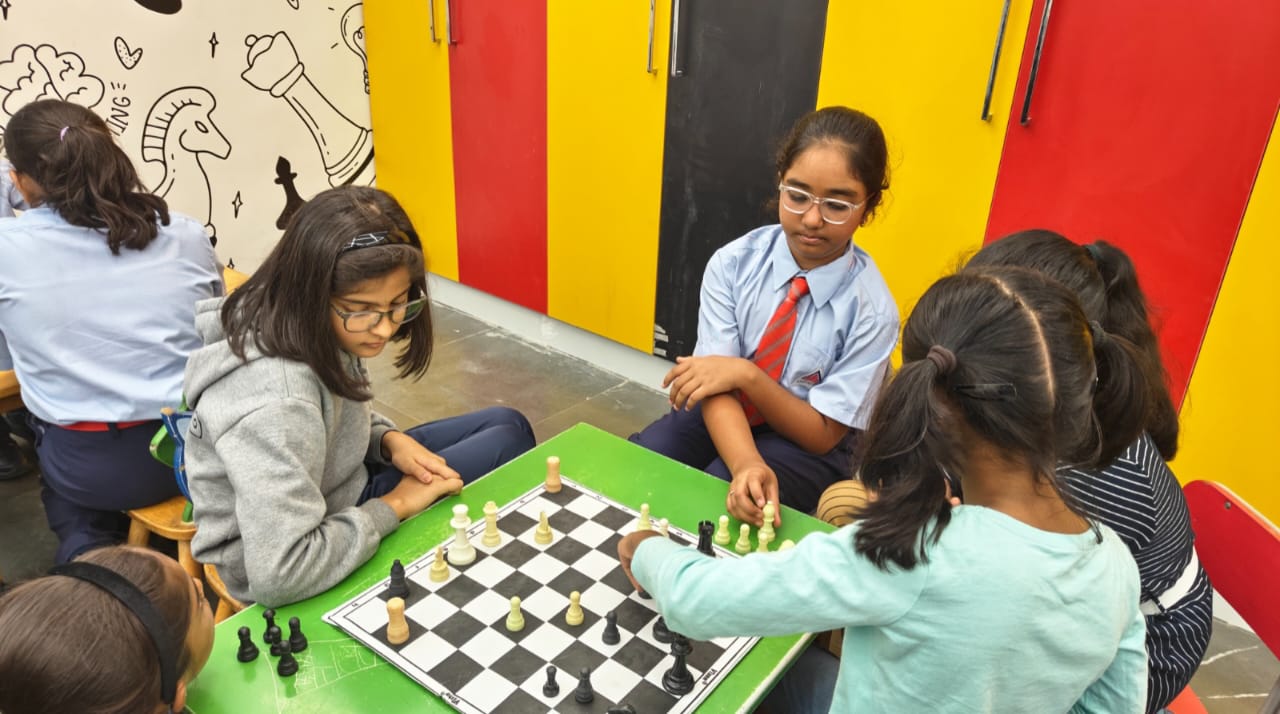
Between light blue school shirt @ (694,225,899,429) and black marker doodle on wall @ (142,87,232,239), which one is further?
black marker doodle on wall @ (142,87,232,239)

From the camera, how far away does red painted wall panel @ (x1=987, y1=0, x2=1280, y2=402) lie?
6.88 ft

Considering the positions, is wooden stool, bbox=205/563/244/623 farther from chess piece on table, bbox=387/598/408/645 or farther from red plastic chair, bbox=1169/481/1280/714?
red plastic chair, bbox=1169/481/1280/714

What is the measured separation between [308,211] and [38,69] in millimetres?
2629

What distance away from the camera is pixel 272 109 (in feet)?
12.9

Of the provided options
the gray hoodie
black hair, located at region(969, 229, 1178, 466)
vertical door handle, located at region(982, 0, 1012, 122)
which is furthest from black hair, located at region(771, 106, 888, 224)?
the gray hoodie

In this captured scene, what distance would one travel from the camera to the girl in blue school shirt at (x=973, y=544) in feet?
3.18

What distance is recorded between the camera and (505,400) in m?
3.50

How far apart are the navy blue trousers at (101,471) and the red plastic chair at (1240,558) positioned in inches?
84.3

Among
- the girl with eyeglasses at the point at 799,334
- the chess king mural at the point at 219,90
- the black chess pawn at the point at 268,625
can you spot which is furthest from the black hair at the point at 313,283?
→ the chess king mural at the point at 219,90

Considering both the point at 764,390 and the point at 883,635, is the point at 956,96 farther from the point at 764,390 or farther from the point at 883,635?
the point at 883,635

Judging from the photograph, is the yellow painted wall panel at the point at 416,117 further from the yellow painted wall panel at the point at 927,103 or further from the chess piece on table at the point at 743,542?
the chess piece on table at the point at 743,542

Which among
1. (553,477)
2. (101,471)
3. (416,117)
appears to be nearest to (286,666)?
(553,477)

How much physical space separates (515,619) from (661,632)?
0.71 ft

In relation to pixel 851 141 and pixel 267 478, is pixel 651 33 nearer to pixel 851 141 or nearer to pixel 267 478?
pixel 851 141
